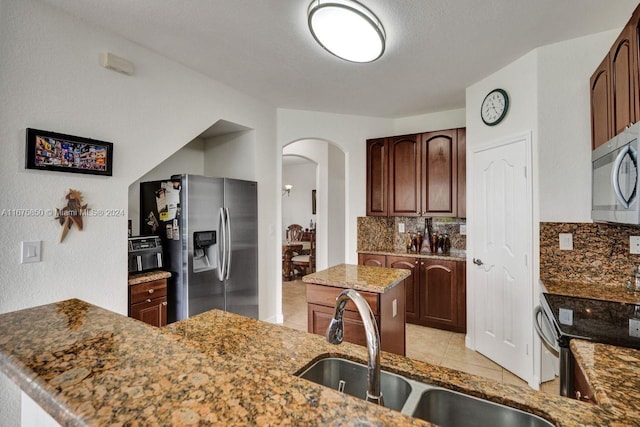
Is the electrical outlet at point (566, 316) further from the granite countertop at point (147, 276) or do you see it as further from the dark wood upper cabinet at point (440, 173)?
the granite countertop at point (147, 276)

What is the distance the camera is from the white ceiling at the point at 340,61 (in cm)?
197

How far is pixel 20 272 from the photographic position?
5.97 feet

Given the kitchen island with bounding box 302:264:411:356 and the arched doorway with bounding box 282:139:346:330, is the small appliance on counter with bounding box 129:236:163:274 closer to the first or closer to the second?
the kitchen island with bounding box 302:264:411:356

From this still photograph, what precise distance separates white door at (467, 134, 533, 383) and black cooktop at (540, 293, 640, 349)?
2.27ft

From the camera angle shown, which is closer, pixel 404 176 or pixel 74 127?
pixel 74 127

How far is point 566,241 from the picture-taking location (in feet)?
7.66

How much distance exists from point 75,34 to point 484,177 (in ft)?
11.1

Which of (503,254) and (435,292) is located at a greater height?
(503,254)

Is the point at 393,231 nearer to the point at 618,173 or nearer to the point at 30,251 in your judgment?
the point at 618,173

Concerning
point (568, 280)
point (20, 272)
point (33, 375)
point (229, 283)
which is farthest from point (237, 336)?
point (568, 280)

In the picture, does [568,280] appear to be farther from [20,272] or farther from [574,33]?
[20,272]

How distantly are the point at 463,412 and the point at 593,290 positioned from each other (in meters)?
1.83

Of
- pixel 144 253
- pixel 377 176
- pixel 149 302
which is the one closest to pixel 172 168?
pixel 144 253

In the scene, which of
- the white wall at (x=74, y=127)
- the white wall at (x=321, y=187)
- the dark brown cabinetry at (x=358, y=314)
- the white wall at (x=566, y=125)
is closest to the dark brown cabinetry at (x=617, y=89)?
the white wall at (x=566, y=125)
